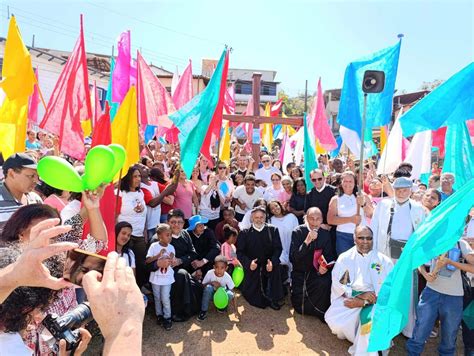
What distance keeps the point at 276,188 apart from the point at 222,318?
2526 millimetres

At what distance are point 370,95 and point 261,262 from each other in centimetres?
297

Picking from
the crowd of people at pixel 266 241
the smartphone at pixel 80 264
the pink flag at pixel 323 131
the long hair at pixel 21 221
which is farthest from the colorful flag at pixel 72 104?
the pink flag at pixel 323 131

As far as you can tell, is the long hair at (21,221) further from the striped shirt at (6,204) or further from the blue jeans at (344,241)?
the blue jeans at (344,241)

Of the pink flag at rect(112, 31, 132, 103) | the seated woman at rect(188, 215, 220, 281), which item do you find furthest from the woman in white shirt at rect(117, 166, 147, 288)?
the pink flag at rect(112, 31, 132, 103)

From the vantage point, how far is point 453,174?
4758 millimetres

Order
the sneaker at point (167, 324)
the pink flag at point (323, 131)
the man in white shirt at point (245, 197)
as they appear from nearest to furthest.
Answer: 1. the sneaker at point (167, 324)
2. the man in white shirt at point (245, 197)
3. the pink flag at point (323, 131)

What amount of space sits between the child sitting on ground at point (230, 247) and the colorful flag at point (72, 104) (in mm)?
2395

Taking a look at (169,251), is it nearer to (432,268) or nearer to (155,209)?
(155,209)

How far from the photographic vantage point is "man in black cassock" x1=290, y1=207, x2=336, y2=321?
15.0 feet

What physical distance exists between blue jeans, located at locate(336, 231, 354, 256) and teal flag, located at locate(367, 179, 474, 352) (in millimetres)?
1727

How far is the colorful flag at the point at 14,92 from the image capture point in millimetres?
4602

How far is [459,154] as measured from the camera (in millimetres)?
4543

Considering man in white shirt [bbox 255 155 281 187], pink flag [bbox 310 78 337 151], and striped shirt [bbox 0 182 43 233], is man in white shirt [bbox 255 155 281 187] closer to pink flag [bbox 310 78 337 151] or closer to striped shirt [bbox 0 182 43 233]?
pink flag [bbox 310 78 337 151]

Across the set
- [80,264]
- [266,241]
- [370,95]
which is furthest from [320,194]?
[80,264]
